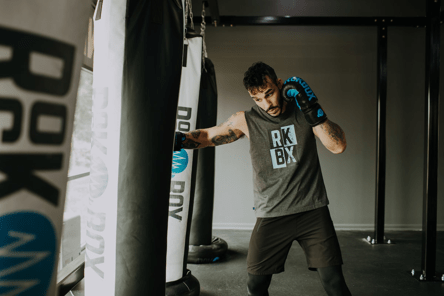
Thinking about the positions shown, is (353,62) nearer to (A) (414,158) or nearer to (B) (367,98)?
(B) (367,98)

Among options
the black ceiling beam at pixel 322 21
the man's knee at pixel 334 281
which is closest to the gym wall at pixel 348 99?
the black ceiling beam at pixel 322 21

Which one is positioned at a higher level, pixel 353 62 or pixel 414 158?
pixel 353 62

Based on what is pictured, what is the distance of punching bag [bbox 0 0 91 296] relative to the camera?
0.46 meters

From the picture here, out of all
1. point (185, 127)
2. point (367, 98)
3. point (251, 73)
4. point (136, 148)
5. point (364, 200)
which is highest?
point (367, 98)

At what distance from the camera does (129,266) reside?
1076 millimetres

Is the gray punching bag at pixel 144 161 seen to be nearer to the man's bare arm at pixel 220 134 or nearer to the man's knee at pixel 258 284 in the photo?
the man's knee at pixel 258 284

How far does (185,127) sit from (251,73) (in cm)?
70

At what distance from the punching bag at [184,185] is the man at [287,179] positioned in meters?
0.33

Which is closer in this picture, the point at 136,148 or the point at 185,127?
the point at 136,148

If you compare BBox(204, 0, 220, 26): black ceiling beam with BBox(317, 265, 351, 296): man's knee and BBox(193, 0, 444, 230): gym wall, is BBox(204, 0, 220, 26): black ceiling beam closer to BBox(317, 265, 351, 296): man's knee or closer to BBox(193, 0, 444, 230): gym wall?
BBox(193, 0, 444, 230): gym wall

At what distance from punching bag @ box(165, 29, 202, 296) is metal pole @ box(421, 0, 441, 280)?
7.36 ft

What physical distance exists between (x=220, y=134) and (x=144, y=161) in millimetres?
1055

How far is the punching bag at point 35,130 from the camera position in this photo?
46 centimetres

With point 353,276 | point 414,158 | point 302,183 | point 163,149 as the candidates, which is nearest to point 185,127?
point 302,183
